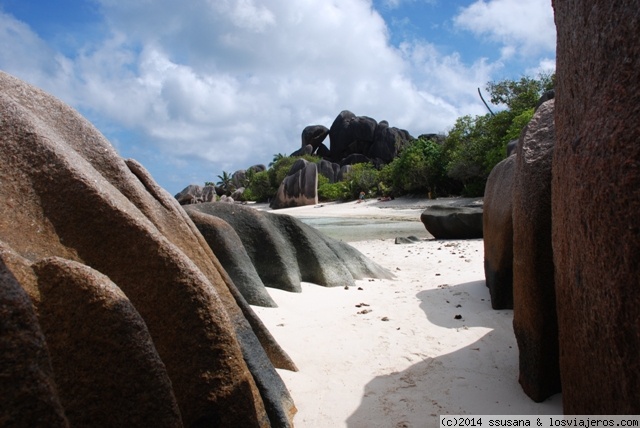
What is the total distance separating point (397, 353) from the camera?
4004 millimetres

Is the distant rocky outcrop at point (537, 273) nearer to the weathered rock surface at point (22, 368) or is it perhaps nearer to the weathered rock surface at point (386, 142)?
the weathered rock surface at point (22, 368)

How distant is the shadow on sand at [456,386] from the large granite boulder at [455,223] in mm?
8322

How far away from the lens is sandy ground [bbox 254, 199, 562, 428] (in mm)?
2959

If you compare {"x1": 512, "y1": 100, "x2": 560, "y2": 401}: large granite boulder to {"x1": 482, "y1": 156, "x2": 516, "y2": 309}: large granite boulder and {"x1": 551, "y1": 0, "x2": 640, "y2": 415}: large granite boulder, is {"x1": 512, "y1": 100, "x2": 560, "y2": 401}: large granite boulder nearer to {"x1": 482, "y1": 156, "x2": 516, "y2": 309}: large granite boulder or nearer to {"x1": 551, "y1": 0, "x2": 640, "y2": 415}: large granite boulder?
{"x1": 551, "y1": 0, "x2": 640, "y2": 415}: large granite boulder

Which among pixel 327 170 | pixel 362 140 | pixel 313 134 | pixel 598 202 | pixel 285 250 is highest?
pixel 313 134

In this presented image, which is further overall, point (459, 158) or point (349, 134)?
point (349, 134)

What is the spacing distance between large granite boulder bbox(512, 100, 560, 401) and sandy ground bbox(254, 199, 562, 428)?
180 mm

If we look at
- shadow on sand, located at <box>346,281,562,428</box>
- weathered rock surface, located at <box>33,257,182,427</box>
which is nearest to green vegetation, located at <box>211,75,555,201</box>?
shadow on sand, located at <box>346,281,562,428</box>

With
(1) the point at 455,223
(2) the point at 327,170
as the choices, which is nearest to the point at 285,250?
(1) the point at 455,223

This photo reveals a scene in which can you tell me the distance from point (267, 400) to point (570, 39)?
87.9 inches

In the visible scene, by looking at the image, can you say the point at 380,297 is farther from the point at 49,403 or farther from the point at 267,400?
the point at 49,403

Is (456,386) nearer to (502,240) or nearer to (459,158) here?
Result: (502,240)

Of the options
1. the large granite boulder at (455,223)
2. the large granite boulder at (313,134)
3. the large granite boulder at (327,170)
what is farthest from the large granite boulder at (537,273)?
the large granite boulder at (313,134)

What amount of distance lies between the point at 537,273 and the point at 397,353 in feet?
5.04
